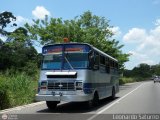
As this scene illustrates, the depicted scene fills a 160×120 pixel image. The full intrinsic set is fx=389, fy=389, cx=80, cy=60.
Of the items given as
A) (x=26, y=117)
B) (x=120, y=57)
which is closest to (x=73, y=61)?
(x=26, y=117)

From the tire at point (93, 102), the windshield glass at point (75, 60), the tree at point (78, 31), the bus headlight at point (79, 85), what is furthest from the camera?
the tree at point (78, 31)

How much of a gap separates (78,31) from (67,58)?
2437 centimetres

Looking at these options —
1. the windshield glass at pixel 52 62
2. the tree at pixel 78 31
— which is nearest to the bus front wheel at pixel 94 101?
the windshield glass at pixel 52 62

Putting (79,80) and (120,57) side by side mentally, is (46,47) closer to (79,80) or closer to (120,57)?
(79,80)

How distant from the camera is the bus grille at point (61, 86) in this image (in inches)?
660

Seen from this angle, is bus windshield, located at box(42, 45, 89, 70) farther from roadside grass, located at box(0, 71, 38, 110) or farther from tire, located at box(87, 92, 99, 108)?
roadside grass, located at box(0, 71, 38, 110)

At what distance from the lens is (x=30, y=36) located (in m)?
45.4

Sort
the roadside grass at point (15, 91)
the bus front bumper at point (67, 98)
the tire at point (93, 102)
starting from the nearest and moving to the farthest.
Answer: the bus front bumper at point (67, 98), the tire at point (93, 102), the roadside grass at point (15, 91)

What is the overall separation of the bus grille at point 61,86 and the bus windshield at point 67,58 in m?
0.74

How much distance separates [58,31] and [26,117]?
2719cm

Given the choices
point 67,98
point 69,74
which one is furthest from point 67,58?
point 67,98

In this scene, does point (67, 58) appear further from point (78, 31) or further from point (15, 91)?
point (78, 31)

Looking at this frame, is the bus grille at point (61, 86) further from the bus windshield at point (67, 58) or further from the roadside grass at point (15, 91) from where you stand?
the roadside grass at point (15, 91)

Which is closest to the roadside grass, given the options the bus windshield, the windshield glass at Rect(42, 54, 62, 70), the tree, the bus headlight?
the windshield glass at Rect(42, 54, 62, 70)
